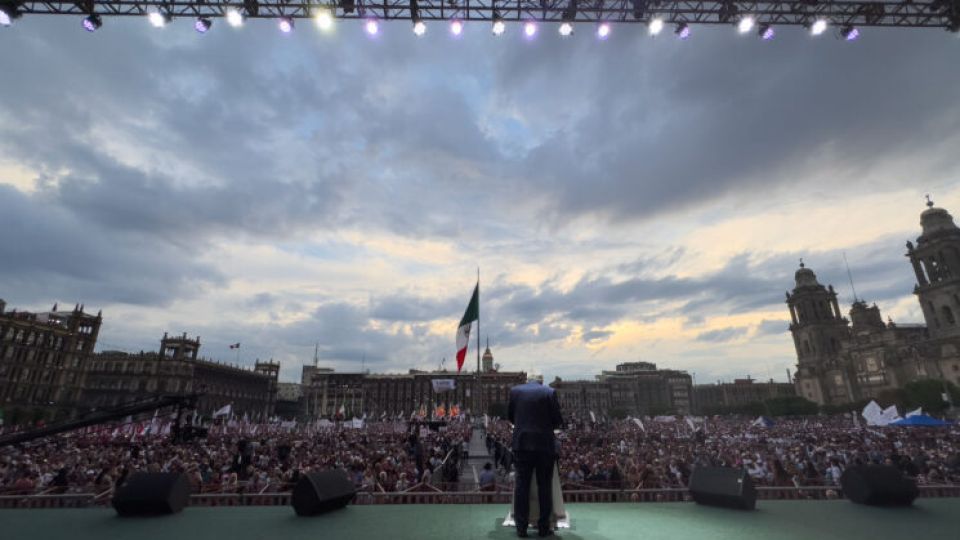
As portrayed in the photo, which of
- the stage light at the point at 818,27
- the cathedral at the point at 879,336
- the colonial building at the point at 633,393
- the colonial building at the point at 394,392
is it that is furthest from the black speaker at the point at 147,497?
the colonial building at the point at 633,393

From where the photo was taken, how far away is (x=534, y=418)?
4.98 m

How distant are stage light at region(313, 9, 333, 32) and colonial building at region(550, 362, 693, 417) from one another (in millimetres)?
156329

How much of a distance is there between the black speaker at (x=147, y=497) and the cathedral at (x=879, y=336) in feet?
295

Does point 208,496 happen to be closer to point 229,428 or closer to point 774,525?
point 774,525

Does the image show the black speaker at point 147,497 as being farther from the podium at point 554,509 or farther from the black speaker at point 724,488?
the black speaker at point 724,488

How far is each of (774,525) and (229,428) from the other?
4449 centimetres

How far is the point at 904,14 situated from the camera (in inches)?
455

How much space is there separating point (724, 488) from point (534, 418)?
3.59 m

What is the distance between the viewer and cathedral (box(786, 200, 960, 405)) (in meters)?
65.1

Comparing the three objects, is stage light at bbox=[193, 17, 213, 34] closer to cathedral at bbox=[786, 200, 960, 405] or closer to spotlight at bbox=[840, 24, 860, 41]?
spotlight at bbox=[840, 24, 860, 41]

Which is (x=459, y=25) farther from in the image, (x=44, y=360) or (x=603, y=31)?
(x=44, y=360)

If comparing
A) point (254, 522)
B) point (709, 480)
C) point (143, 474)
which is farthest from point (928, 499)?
point (143, 474)

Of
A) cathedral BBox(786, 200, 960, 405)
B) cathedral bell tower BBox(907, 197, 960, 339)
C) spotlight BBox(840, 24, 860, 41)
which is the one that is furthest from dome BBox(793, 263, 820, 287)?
spotlight BBox(840, 24, 860, 41)

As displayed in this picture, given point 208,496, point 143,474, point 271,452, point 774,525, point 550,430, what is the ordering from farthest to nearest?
point 271,452 < point 208,496 < point 143,474 < point 774,525 < point 550,430
